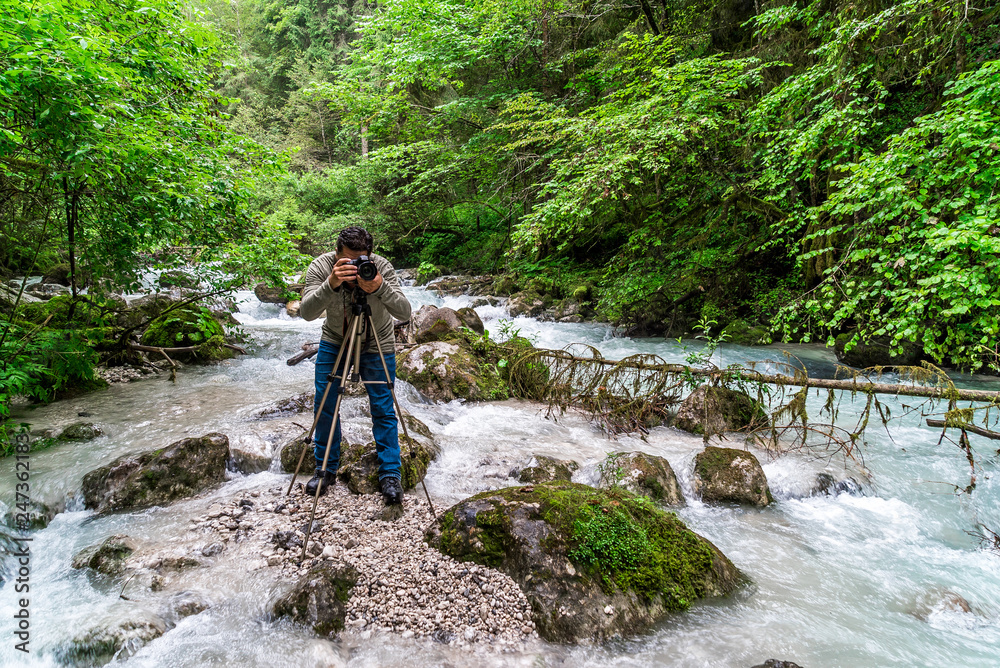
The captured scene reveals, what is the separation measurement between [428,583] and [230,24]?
4762 cm

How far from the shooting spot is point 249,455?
15.4ft

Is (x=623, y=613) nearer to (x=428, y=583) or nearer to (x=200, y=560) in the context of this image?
(x=428, y=583)

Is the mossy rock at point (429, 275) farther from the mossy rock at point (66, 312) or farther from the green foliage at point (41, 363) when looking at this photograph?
the green foliage at point (41, 363)

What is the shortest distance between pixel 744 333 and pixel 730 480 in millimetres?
7169

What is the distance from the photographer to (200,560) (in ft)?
10.4

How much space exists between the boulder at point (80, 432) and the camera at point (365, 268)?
4.60m

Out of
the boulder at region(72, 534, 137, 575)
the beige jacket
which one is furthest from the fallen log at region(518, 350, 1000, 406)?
the boulder at region(72, 534, 137, 575)

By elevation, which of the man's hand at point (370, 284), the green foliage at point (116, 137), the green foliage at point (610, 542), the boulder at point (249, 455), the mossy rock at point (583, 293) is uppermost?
the green foliage at point (116, 137)

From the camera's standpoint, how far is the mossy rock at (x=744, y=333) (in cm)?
1044

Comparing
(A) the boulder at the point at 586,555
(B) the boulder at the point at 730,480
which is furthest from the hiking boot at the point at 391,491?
(B) the boulder at the point at 730,480

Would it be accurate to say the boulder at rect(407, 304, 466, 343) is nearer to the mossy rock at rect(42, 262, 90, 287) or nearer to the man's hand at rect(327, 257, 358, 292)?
the man's hand at rect(327, 257, 358, 292)

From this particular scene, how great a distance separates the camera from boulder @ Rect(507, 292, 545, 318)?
14.2 metres

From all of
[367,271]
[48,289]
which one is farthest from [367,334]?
[48,289]

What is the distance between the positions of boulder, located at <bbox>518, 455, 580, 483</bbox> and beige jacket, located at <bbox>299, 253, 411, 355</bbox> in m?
2.03
